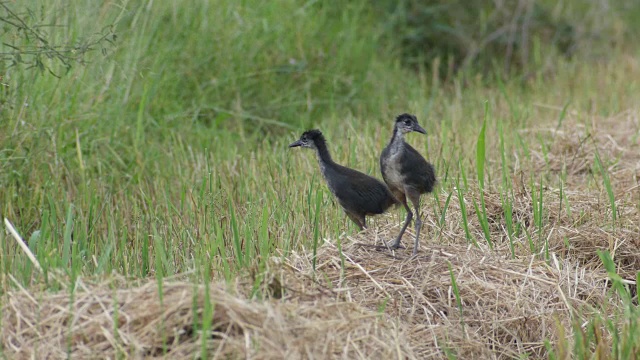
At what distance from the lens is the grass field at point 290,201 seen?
13.0 feet

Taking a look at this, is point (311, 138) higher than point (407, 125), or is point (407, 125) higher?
point (407, 125)

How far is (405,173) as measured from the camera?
5.25m

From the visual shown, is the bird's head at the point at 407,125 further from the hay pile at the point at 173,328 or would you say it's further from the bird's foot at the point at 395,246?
the hay pile at the point at 173,328

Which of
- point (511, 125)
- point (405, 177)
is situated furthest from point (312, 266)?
point (511, 125)

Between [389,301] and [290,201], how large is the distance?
1.86 meters

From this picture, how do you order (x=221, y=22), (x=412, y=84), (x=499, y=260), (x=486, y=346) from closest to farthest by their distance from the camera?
(x=486, y=346)
(x=499, y=260)
(x=221, y=22)
(x=412, y=84)

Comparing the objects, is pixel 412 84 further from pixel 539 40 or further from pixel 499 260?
pixel 499 260

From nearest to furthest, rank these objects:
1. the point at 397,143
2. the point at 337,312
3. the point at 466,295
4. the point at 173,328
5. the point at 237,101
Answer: the point at 173,328, the point at 337,312, the point at 466,295, the point at 397,143, the point at 237,101

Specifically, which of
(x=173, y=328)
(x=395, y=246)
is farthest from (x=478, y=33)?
(x=173, y=328)

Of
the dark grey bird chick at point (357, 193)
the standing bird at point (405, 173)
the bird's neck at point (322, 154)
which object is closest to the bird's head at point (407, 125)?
the standing bird at point (405, 173)

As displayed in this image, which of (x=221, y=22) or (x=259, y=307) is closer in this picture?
(x=259, y=307)

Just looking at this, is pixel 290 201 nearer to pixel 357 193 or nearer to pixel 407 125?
pixel 357 193

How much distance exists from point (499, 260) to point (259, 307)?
1723 mm

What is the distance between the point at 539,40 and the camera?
42.2ft
